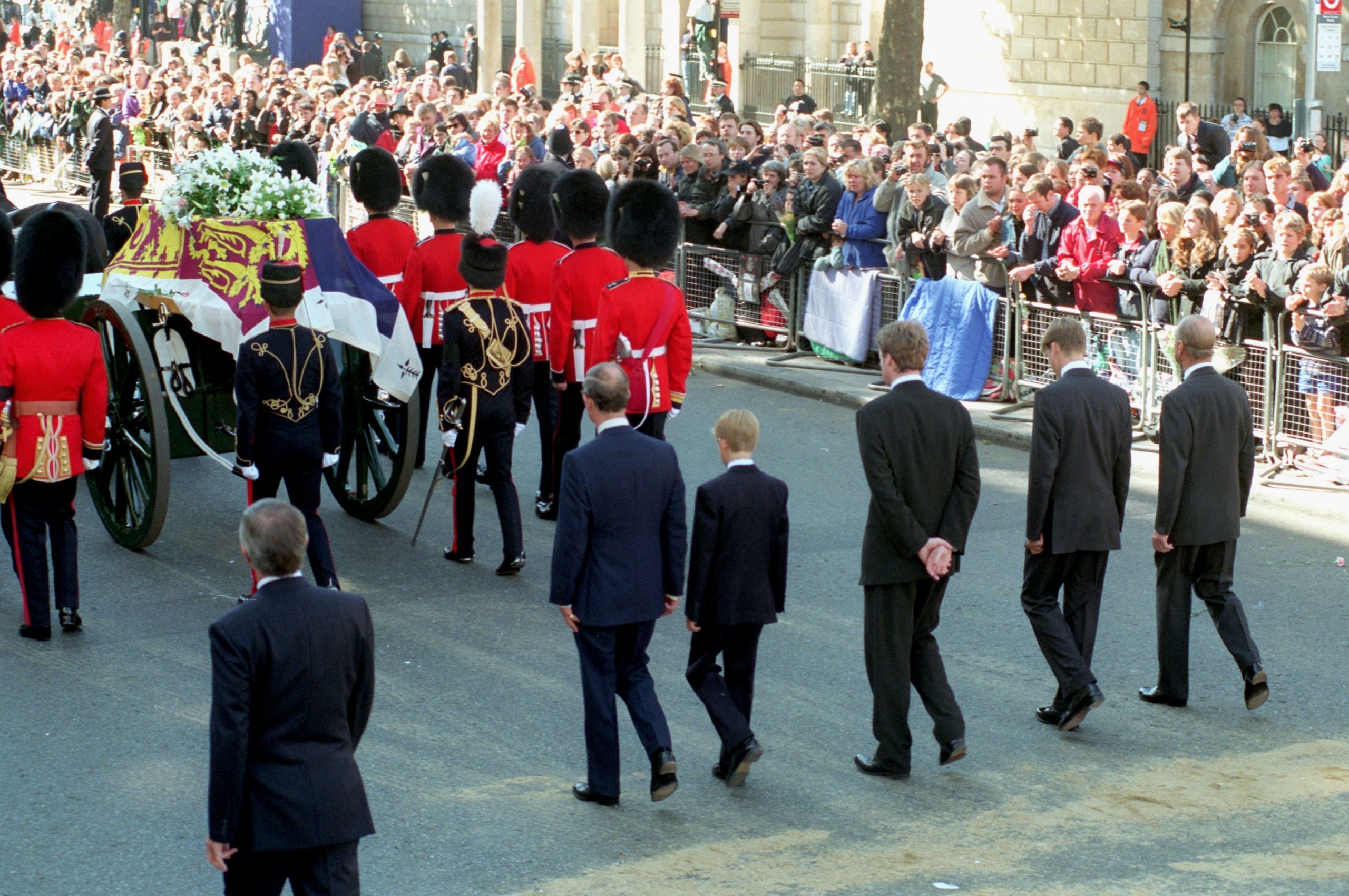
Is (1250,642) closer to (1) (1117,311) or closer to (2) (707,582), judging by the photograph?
(2) (707,582)

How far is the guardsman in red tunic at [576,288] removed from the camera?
9.88 meters

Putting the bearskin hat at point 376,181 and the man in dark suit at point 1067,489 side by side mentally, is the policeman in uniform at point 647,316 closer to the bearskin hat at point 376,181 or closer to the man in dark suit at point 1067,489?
the bearskin hat at point 376,181

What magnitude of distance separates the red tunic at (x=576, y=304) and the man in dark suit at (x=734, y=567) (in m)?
3.58

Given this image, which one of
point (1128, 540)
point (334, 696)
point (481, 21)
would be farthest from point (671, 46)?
point (334, 696)

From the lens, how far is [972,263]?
13.2 meters

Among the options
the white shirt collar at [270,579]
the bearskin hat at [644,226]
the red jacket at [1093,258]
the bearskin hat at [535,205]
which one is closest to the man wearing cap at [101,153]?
the bearskin hat at [535,205]

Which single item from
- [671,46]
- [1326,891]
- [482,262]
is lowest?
[1326,891]

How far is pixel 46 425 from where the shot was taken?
7.96m

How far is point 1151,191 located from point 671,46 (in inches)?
1005

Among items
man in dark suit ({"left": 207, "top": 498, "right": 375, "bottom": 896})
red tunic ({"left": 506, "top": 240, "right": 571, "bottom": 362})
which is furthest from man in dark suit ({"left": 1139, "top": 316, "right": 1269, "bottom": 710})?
red tunic ({"left": 506, "top": 240, "right": 571, "bottom": 362})

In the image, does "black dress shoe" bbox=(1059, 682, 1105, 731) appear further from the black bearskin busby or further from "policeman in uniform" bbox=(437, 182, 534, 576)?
the black bearskin busby

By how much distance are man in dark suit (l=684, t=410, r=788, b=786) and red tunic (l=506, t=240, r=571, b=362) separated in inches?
159

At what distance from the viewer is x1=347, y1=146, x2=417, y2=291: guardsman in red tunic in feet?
35.4

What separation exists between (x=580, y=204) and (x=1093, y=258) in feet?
12.5
